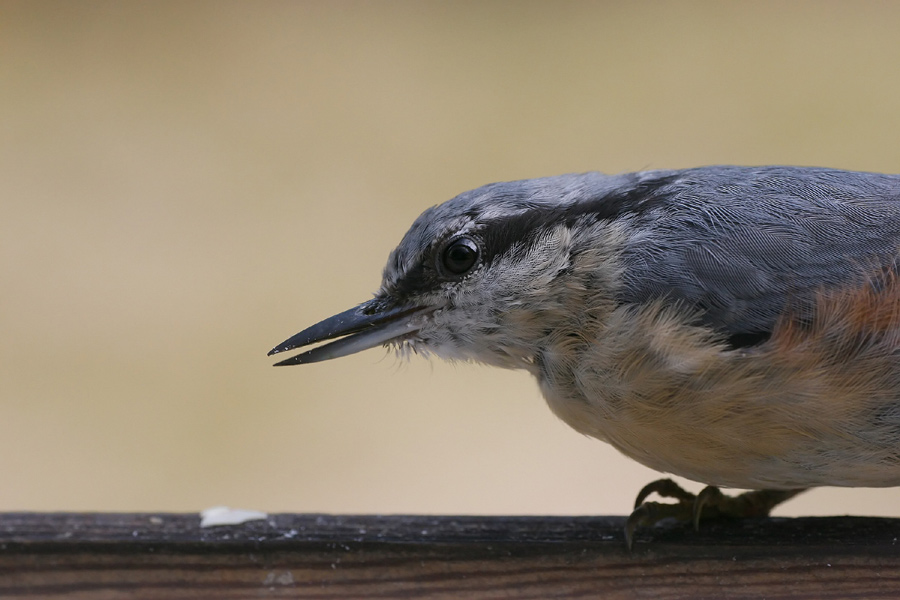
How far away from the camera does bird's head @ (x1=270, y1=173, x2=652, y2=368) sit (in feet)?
5.36

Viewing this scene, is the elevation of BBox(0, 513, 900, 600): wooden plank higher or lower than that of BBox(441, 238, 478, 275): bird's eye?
lower

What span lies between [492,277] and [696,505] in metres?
0.55

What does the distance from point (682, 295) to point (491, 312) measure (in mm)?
336

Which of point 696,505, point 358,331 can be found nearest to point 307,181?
point 358,331

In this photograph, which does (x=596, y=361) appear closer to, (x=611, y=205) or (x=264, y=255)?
(x=611, y=205)

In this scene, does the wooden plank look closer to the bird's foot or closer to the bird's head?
the bird's foot

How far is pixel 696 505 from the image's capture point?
1668 mm

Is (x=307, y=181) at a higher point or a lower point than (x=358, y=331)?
higher

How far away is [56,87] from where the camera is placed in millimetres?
3623

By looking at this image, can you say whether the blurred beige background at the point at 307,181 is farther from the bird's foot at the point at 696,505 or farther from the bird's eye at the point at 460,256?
the bird's eye at the point at 460,256

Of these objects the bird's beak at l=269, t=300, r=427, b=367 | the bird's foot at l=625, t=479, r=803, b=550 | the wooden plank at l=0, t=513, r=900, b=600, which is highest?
the bird's beak at l=269, t=300, r=427, b=367

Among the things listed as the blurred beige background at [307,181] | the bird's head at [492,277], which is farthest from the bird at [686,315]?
the blurred beige background at [307,181]

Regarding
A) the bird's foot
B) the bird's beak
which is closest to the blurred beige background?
the bird's foot

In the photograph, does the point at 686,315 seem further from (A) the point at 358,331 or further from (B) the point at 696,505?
(A) the point at 358,331
